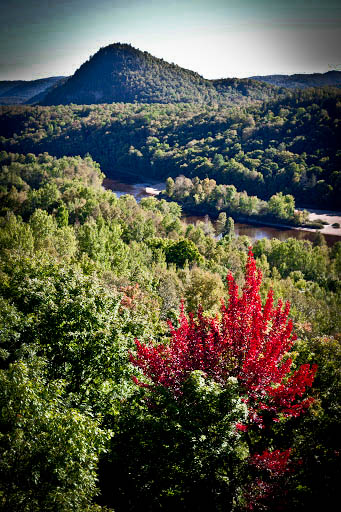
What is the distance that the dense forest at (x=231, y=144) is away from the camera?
12262 cm

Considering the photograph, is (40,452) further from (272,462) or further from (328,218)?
(328,218)

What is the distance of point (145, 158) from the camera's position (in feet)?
542

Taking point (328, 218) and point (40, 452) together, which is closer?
point (40, 452)

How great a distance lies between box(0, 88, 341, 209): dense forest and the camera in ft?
402

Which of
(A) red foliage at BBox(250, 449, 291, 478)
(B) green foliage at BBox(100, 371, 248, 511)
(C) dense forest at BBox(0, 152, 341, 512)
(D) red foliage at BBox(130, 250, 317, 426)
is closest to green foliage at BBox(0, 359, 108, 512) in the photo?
(C) dense forest at BBox(0, 152, 341, 512)

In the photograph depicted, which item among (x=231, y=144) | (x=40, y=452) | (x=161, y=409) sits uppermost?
(x=231, y=144)

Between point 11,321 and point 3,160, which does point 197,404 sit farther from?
point 3,160

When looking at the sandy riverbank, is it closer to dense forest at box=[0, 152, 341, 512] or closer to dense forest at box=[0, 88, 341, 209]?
dense forest at box=[0, 88, 341, 209]

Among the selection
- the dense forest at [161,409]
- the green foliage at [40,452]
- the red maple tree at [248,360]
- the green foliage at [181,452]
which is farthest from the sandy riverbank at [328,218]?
the green foliage at [40,452]

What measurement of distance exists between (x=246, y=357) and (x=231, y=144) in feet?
500

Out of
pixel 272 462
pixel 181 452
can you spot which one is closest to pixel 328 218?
pixel 272 462

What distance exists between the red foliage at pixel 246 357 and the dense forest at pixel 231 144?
362 feet

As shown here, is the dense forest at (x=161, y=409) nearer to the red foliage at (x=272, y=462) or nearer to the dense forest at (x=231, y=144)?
the red foliage at (x=272, y=462)

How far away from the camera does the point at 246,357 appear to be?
9383mm
